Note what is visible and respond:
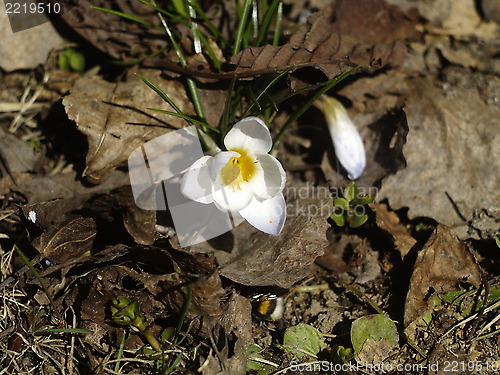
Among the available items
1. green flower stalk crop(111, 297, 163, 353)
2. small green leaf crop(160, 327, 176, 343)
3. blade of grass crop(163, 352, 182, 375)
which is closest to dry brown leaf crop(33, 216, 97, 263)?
green flower stalk crop(111, 297, 163, 353)

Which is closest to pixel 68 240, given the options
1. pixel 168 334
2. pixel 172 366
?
pixel 168 334

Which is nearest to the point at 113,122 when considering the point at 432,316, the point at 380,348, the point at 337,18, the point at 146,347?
the point at 146,347

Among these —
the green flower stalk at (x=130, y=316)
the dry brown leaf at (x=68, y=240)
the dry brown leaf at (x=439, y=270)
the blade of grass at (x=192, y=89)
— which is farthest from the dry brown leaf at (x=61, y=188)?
the dry brown leaf at (x=439, y=270)

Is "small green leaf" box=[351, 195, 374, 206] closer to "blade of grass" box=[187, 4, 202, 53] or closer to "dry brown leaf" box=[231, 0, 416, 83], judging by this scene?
"dry brown leaf" box=[231, 0, 416, 83]

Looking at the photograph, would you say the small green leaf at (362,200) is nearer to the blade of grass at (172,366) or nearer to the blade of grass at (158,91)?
the blade of grass at (158,91)

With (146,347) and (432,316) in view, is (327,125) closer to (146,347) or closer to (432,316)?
(432,316)

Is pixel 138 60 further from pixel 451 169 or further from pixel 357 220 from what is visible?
pixel 451 169
